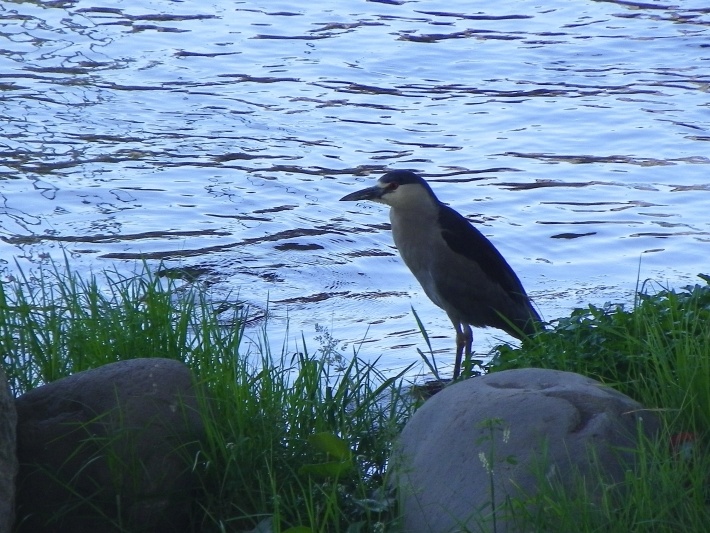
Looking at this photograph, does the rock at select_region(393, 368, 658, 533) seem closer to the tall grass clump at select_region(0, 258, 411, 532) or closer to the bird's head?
the tall grass clump at select_region(0, 258, 411, 532)

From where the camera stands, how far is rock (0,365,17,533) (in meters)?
3.55

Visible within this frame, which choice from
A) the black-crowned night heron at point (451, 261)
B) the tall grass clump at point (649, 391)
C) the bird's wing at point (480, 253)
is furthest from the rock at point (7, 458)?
the bird's wing at point (480, 253)

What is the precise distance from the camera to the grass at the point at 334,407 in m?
3.42

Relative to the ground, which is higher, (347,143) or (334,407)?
(334,407)

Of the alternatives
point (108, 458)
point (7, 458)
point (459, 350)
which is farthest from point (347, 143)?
point (7, 458)

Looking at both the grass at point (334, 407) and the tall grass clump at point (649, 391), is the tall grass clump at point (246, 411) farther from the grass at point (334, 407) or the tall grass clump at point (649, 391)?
the tall grass clump at point (649, 391)

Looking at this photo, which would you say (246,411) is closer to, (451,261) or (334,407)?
(334,407)

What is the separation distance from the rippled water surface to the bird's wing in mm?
674

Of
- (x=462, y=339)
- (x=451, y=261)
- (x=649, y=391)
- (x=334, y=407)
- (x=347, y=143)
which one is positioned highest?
(x=649, y=391)

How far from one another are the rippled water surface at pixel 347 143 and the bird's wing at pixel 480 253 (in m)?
0.67

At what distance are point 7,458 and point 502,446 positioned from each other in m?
1.51

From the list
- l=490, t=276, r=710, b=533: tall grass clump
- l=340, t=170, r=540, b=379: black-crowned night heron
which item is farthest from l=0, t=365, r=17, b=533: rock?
l=340, t=170, r=540, b=379: black-crowned night heron

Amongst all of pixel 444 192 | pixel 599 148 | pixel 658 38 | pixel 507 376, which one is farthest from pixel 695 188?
pixel 507 376

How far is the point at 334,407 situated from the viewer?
170 inches
